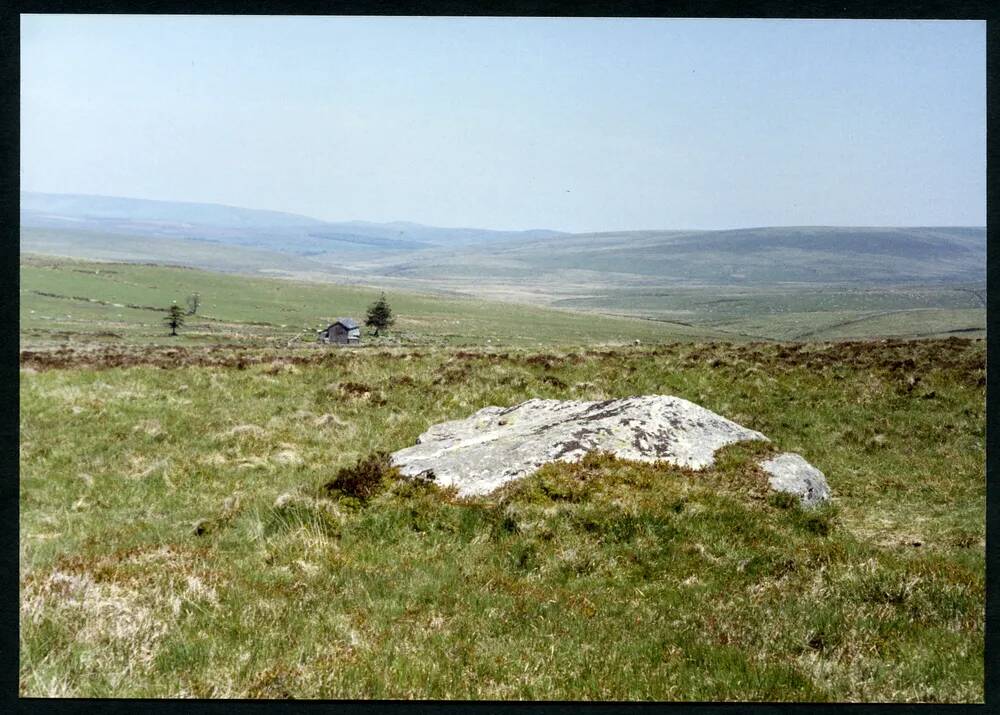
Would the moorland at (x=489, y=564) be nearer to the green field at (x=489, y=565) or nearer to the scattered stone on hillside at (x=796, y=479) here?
the green field at (x=489, y=565)

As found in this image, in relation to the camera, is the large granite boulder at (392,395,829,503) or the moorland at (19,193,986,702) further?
the large granite boulder at (392,395,829,503)

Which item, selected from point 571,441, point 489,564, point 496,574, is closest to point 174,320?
point 571,441

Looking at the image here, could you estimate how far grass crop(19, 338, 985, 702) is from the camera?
662 centimetres

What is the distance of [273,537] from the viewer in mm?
9562

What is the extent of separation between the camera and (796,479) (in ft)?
36.5

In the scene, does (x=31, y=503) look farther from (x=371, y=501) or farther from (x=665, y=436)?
(x=665, y=436)

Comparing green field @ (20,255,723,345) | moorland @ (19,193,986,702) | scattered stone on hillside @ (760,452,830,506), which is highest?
scattered stone on hillside @ (760,452,830,506)

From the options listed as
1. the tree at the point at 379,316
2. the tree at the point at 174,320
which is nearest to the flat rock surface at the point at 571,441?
the tree at the point at 174,320

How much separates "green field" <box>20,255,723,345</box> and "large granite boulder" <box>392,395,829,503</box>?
50826 millimetres

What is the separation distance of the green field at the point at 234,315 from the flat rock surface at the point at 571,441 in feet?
167

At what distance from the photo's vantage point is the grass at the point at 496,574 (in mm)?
6625

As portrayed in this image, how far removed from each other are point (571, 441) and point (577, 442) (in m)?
0.10

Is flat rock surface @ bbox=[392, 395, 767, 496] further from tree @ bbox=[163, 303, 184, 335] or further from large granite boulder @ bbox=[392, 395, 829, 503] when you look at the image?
tree @ bbox=[163, 303, 184, 335]

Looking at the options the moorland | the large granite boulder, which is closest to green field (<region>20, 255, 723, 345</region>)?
the moorland
